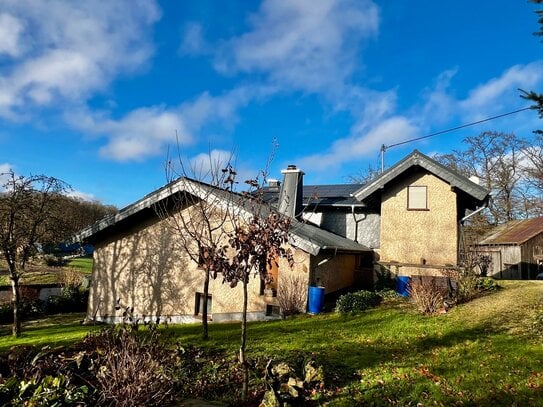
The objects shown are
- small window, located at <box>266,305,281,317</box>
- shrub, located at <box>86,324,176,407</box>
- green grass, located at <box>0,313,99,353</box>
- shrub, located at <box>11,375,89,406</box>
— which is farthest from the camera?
small window, located at <box>266,305,281,317</box>

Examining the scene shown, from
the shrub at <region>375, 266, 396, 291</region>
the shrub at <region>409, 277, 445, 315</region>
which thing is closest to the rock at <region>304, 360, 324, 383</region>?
the shrub at <region>409, 277, 445, 315</region>

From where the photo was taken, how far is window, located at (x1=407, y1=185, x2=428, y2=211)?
17.4 m

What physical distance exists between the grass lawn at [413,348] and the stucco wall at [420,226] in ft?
12.0

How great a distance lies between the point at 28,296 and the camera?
19.3m

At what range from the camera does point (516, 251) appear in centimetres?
2716

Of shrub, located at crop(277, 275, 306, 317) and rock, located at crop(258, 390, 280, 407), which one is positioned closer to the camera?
rock, located at crop(258, 390, 280, 407)

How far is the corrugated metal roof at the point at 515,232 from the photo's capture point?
26875mm

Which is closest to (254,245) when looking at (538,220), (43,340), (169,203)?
(169,203)

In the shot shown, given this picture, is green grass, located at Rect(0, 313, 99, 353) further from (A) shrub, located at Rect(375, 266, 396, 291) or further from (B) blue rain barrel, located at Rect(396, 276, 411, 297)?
(A) shrub, located at Rect(375, 266, 396, 291)

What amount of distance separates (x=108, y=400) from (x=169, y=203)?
9719mm

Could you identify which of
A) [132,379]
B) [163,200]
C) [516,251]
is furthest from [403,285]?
[516,251]

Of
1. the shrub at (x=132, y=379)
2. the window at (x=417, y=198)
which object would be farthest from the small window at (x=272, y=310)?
the window at (x=417, y=198)

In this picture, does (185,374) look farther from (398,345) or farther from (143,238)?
(143,238)

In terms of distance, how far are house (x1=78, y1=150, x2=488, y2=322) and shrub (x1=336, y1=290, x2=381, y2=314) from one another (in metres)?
1.20
